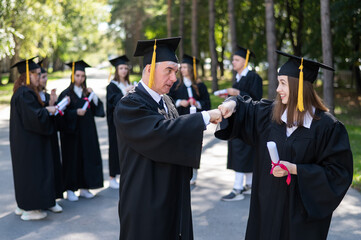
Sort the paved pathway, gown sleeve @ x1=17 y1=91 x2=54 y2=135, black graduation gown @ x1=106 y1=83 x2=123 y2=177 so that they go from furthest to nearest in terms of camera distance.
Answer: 1. black graduation gown @ x1=106 y1=83 x2=123 y2=177
2. gown sleeve @ x1=17 y1=91 x2=54 y2=135
3. the paved pathway

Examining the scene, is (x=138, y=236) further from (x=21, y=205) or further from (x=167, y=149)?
(x=21, y=205)

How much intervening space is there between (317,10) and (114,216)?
20942 mm

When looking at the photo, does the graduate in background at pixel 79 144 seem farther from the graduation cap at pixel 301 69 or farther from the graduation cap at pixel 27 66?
the graduation cap at pixel 301 69

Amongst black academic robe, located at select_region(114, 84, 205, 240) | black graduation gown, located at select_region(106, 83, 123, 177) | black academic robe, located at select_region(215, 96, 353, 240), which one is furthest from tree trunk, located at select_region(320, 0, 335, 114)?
black academic robe, located at select_region(114, 84, 205, 240)

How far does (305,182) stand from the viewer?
11.9ft

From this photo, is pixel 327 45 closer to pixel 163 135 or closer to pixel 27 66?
pixel 27 66

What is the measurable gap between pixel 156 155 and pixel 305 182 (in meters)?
1.24

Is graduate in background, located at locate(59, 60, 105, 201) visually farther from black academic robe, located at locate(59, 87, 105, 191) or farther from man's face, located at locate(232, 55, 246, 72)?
man's face, located at locate(232, 55, 246, 72)

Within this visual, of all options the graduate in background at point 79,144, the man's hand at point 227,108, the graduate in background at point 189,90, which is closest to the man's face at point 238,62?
the graduate in background at point 189,90

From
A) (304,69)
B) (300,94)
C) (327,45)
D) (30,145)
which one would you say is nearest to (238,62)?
(30,145)

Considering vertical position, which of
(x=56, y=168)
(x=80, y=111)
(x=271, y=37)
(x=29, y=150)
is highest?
(x=271, y=37)

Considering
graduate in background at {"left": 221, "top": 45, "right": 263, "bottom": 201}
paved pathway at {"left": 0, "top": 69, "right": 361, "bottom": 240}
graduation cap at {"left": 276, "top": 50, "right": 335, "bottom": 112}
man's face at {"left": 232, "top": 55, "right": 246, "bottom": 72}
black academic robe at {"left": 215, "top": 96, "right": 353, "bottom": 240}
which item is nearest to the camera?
black academic robe at {"left": 215, "top": 96, "right": 353, "bottom": 240}

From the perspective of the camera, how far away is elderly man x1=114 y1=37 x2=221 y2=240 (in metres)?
3.33

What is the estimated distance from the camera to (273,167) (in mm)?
3527
